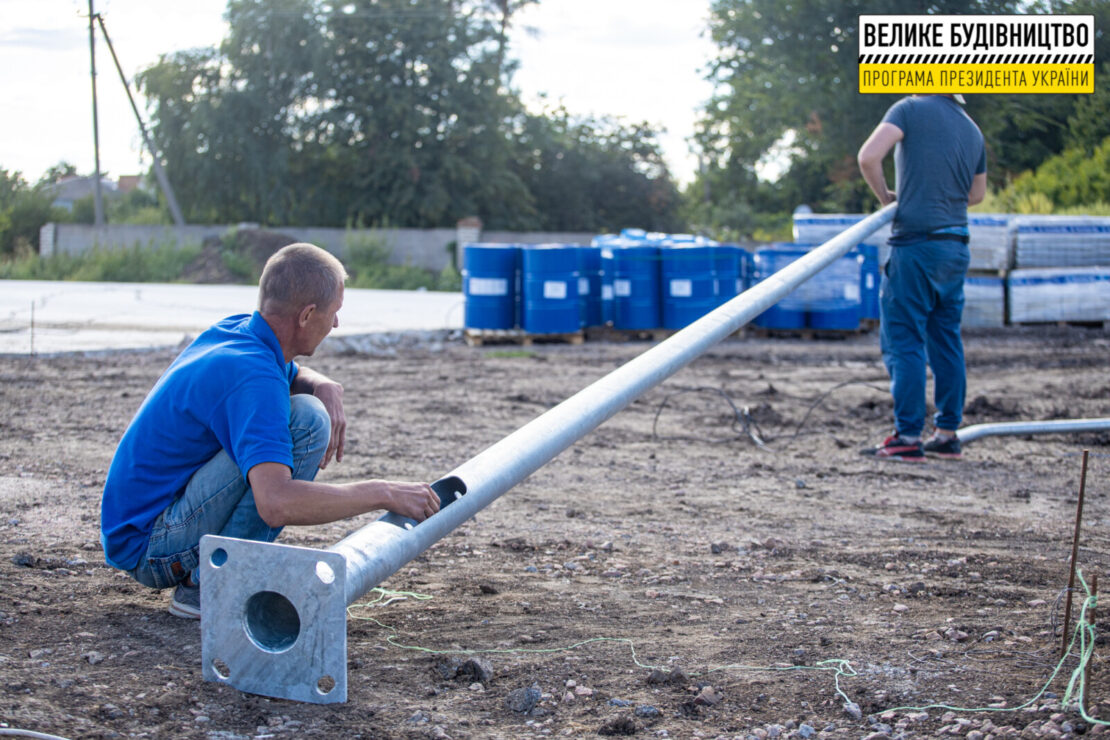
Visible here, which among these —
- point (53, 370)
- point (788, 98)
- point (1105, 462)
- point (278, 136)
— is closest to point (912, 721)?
point (1105, 462)

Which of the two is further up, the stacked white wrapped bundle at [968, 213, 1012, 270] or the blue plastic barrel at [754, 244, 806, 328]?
the stacked white wrapped bundle at [968, 213, 1012, 270]

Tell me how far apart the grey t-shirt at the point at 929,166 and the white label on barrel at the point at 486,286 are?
6859mm

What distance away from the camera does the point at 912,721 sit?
84.9 inches

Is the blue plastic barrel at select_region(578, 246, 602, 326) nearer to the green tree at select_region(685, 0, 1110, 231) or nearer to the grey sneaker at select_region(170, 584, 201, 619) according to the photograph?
the grey sneaker at select_region(170, 584, 201, 619)

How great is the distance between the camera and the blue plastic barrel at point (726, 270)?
39.8ft

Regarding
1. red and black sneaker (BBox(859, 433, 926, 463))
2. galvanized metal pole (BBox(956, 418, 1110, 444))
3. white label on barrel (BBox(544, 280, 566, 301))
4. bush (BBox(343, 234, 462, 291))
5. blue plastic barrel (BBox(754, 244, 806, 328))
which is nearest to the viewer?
red and black sneaker (BBox(859, 433, 926, 463))

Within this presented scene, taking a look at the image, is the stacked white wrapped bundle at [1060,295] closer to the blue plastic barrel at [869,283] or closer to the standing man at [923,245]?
the blue plastic barrel at [869,283]

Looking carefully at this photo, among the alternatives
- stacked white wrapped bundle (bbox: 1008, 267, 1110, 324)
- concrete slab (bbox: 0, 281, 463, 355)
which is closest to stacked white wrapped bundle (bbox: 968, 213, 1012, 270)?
stacked white wrapped bundle (bbox: 1008, 267, 1110, 324)

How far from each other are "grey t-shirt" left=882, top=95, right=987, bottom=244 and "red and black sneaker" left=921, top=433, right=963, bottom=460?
1.12m

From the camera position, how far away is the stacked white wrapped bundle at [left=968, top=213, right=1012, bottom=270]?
13.8m

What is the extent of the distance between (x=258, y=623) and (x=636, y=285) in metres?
10.1

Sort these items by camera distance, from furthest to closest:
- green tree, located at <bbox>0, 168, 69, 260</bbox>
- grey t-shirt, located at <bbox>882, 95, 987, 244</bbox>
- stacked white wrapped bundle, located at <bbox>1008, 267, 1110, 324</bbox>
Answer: green tree, located at <bbox>0, 168, 69, 260</bbox> < stacked white wrapped bundle, located at <bbox>1008, 267, 1110, 324</bbox> < grey t-shirt, located at <bbox>882, 95, 987, 244</bbox>

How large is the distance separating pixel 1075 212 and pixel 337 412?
57.0 ft

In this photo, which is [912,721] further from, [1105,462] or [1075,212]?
[1075,212]
